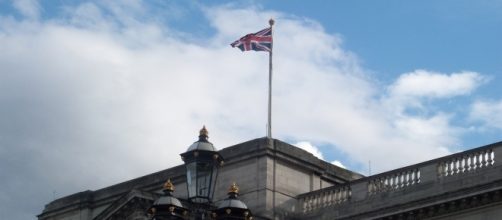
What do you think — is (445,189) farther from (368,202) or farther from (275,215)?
(275,215)

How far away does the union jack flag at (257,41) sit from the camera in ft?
156

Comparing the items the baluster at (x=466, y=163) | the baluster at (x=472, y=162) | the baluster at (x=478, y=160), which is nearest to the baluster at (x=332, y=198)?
the baluster at (x=466, y=163)

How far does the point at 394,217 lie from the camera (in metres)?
38.1

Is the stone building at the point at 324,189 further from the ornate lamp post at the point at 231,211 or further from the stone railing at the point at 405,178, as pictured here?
the ornate lamp post at the point at 231,211

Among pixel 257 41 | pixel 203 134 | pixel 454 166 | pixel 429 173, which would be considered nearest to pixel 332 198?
pixel 429 173

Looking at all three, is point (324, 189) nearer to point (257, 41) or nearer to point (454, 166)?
point (454, 166)

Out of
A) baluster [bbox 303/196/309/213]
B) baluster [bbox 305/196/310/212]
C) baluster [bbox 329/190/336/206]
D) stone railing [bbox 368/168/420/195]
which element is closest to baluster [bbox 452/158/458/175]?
stone railing [bbox 368/168/420/195]

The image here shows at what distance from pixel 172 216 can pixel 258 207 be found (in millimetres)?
24521

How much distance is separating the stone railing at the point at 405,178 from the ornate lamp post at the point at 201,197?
723 inches

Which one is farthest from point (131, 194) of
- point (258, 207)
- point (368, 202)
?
point (368, 202)

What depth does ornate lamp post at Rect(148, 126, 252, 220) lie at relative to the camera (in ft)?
62.1

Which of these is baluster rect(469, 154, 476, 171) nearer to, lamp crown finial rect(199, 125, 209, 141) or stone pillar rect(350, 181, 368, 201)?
stone pillar rect(350, 181, 368, 201)

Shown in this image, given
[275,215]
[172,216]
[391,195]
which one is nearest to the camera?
[172,216]

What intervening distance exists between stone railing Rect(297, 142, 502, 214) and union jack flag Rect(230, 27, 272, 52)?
705cm
